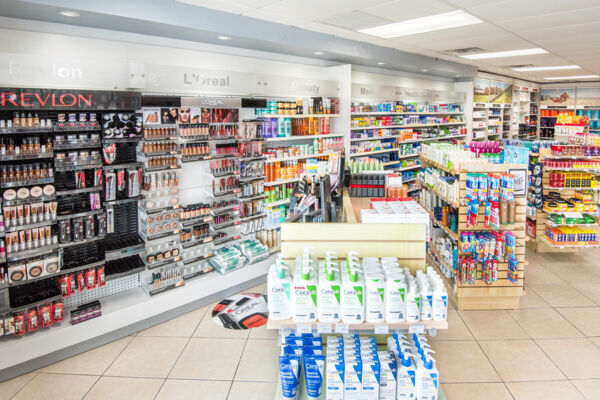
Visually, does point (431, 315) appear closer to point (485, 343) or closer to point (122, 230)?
point (485, 343)

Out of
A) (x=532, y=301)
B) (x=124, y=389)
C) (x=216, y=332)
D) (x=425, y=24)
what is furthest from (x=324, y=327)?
(x=425, y=24)

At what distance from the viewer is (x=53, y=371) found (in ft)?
12.2


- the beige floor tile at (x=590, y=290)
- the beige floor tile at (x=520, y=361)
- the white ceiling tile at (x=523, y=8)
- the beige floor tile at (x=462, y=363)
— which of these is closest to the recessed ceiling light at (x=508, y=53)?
the white ceiling tile at (x=523, y=8)

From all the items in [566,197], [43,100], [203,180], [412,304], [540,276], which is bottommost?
[540,276]

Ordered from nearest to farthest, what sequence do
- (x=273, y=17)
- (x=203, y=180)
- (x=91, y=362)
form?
(x=91, y=362)
(x=273, y=17)
(x=203, y=180)

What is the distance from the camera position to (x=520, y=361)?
3.77 metres

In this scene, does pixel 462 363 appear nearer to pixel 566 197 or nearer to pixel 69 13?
pixel 566 197

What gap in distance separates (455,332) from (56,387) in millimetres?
3744

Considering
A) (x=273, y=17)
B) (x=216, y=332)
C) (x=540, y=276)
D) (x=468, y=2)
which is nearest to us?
(x=468, y=2)

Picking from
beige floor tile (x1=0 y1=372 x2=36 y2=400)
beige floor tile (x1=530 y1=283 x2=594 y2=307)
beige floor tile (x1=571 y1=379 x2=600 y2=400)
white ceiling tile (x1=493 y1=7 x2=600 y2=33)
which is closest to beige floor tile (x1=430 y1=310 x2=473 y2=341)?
beige floor tile (x1=571 y1=379 x2=600 y2=400)

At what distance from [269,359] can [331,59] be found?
499cm

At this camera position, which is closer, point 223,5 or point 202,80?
point 223,5

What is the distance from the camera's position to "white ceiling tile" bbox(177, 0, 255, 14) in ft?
13.6

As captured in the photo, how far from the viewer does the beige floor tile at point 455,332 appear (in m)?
4.18
